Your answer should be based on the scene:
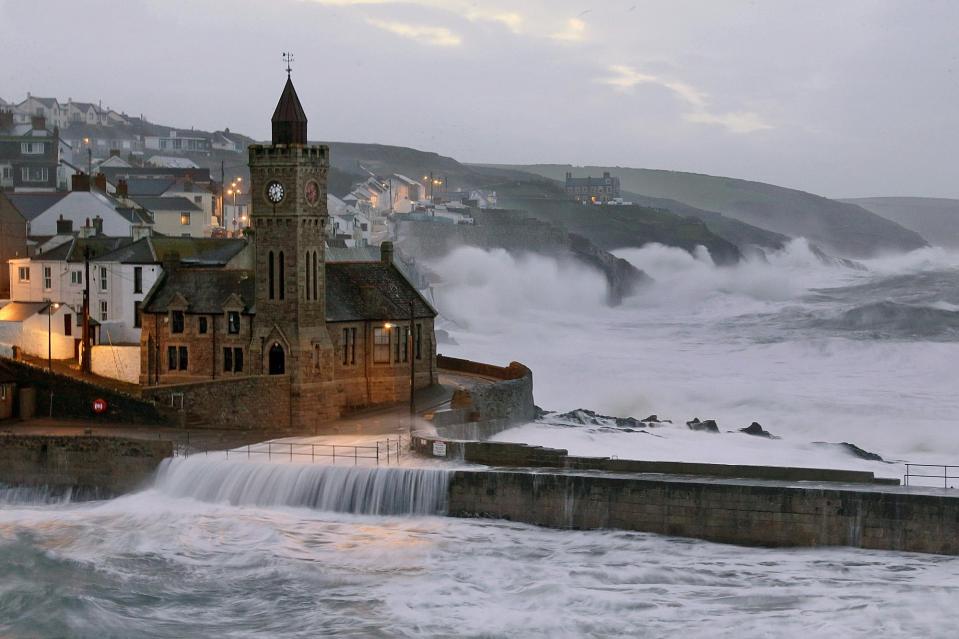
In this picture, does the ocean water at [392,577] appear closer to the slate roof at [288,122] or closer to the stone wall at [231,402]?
the stone wall at [231,402]

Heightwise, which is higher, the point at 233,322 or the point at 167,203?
the point at 167,203

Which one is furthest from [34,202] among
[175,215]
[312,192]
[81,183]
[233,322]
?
[312,192]

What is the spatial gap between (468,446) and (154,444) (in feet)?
30.0

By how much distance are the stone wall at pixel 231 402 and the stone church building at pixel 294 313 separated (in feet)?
2.19

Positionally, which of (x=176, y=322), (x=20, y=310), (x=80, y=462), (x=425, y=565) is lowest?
(x=425, y=565)

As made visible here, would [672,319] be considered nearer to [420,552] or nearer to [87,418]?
[87,418]

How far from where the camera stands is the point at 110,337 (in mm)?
56781

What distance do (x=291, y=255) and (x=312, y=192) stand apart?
2135mm

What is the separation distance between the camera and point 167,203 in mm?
87875

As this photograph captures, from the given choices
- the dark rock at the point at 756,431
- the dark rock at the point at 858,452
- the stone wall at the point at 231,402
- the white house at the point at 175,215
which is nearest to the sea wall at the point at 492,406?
the stone wall at the point at 231,402

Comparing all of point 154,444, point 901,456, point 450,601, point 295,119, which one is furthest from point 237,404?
point 901,456

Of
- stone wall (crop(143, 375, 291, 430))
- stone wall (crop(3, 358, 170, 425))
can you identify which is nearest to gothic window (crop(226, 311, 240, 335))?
stone wall (crop(143, 375, 291, 430))

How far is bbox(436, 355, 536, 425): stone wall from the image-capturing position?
156 feet

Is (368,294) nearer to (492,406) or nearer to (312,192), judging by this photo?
(312,192)
